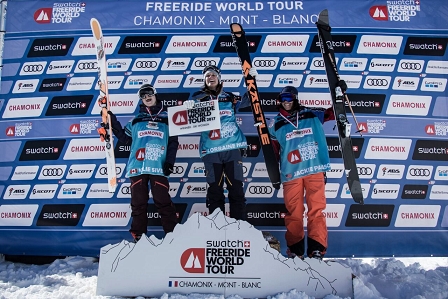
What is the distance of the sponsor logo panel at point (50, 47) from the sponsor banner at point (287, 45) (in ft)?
8.71

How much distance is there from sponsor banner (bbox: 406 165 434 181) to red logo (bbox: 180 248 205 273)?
2961mm

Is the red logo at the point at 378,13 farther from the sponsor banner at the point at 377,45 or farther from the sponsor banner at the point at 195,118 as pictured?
the sponsor banner at the point at 195,118

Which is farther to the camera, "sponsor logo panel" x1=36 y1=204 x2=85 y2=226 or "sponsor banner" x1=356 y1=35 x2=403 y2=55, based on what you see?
"sponsor banner" x1=356 y1=35 x2=403 y2=55

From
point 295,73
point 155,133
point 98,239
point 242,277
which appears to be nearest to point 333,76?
point 295,73

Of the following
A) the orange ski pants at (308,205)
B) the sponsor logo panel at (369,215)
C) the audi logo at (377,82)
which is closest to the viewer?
the orange ski pants at (308,205)

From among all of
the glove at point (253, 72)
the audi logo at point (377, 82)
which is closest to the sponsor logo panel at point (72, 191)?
the glove at point (253, 72)

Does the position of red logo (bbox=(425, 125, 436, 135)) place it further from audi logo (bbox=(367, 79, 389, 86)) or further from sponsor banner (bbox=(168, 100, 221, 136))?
sponsor banner (bbox=(168, 100, 221, 136))

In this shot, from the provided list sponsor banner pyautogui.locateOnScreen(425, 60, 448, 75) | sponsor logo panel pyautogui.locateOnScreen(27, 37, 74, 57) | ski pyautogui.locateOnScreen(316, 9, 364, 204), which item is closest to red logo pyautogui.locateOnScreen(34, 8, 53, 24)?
sponsor logo panel pyautogui.locateOnScreen(27, 37, 74, 57)

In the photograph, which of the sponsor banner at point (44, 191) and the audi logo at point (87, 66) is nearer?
the sponsor banner at point (44, 191)

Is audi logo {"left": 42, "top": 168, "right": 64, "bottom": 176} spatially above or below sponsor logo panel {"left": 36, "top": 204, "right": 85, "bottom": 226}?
above

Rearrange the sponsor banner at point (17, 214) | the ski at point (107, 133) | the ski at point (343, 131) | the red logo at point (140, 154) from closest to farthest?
the ski at point (343, 131)
the red logo at point (140, 154)
the ski at point (107, 133)
the sponsor banner at point (17, 214)

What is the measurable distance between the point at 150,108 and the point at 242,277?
6.68ft

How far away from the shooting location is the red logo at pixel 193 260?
2.82 m

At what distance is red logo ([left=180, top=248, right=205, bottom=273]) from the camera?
9.24ft
